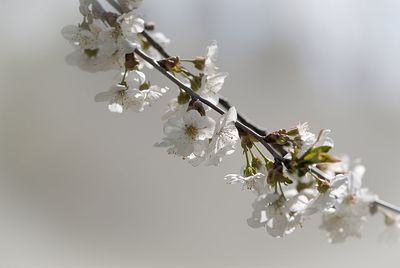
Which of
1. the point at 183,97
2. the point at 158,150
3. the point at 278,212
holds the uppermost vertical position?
the point at 158,150

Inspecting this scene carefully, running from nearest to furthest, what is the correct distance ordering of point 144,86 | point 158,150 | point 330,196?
point 330,196
point 144,86
point 158,150

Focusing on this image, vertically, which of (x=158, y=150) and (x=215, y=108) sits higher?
(x=158, y=150)

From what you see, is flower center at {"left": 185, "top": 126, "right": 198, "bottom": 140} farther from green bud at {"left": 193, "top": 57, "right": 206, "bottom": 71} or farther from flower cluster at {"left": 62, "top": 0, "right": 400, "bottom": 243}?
green bud at {"left": 193, "top": 57, "right": 206, "bottom": 71}

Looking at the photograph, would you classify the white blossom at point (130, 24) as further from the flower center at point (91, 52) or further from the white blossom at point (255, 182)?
the white blossom at point (255, 182)

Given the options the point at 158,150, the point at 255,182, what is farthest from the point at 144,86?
the point at 158,150

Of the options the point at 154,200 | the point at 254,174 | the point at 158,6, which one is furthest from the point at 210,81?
the point at 154,200

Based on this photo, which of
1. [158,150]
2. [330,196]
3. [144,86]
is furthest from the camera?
[158,150]

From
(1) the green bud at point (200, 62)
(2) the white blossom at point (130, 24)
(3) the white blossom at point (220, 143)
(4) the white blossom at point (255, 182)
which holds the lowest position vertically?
(4) the white blossom at point (255, 182)

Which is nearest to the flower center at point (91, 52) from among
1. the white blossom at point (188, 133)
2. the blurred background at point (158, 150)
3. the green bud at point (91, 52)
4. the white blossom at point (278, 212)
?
the green bud at point (91, 52)

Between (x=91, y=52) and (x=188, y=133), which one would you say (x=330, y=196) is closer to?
(x=188, y=133)
